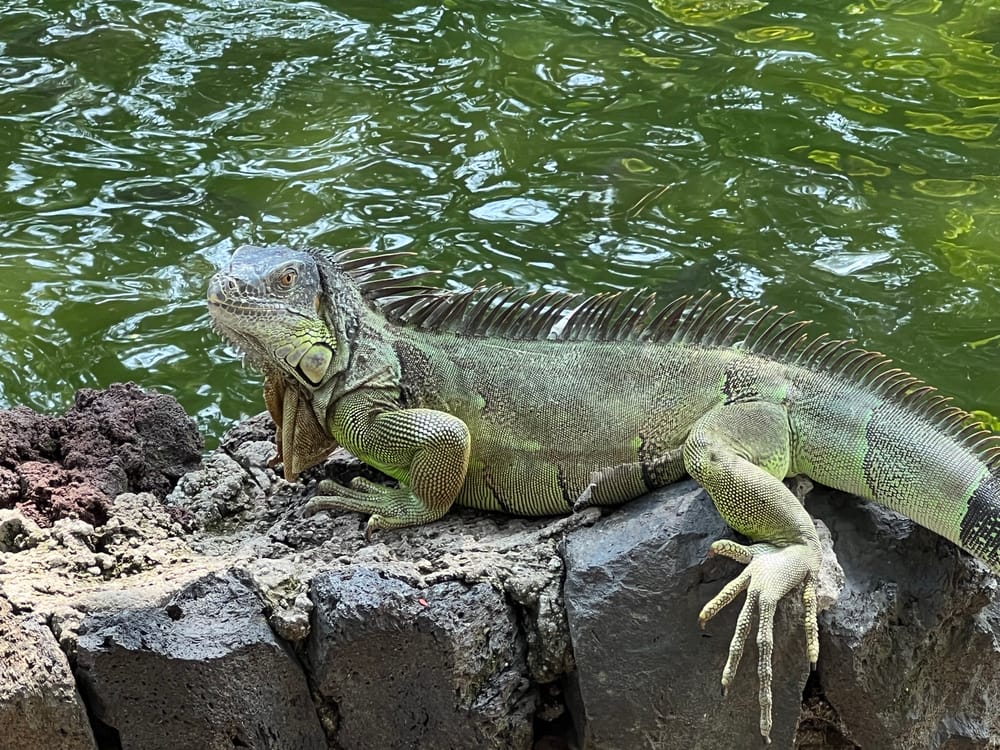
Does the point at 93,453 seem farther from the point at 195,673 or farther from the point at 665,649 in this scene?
Answer: the point at 665,649

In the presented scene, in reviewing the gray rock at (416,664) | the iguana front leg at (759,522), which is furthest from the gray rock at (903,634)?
the gray rock at (416,664)

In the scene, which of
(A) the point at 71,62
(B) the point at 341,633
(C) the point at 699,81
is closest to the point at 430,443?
(B) the point at 341,633

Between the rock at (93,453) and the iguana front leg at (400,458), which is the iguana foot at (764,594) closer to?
the iguana front leg at (400,458)

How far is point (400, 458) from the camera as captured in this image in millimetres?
4387

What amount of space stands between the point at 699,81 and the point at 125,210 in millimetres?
4174

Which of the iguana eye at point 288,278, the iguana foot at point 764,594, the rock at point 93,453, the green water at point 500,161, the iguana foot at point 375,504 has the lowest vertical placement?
the green water at point 500,161

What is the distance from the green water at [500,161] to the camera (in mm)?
7121

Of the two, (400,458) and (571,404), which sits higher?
(571,404)

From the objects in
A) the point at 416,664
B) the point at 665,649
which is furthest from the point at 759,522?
the point at 416,664

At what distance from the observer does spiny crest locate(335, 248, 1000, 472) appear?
4148 mm

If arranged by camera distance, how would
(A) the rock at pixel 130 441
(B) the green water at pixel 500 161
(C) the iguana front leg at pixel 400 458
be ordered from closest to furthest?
(C) the iguana front leg at pixel 400 458 → (A) the rock at pixel 130 441 → (B) the green water at pixel 500 161

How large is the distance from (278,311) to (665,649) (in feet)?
5.71

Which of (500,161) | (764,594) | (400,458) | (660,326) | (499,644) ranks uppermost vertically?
(660,326)

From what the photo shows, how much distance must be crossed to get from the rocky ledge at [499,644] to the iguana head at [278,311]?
0.67m
